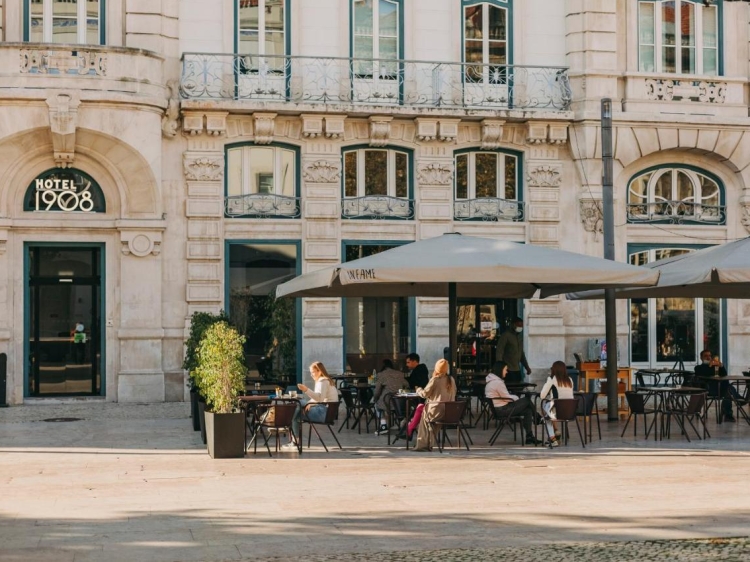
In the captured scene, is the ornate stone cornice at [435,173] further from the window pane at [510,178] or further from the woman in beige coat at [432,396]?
the woman in beige coat at [432,396]

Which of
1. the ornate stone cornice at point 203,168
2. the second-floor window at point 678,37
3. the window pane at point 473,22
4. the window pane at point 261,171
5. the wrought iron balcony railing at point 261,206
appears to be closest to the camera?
the ornate stone cornice at point 203,168

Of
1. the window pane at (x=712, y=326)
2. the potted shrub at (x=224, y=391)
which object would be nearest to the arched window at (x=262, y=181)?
the window pane at (x=712, y=326)

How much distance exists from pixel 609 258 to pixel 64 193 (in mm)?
10396

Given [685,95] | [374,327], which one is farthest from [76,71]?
[685,95]

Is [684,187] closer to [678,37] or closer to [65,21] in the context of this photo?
[678,37]

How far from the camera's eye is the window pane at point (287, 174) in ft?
78.9

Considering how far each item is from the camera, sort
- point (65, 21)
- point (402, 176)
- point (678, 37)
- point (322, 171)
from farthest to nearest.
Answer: point (678, 37) → point (402, 176) → point (322, 171) → point (65, 21)

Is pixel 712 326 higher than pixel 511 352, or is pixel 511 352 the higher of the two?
pixel 712 326

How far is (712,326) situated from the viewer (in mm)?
25922

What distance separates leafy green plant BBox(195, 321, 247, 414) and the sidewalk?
705 mm

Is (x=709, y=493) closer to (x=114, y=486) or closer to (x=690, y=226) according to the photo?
(x=114, y=486)

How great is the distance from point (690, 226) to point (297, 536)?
709 inches

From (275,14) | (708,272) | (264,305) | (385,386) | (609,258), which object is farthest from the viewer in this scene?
(275,14)

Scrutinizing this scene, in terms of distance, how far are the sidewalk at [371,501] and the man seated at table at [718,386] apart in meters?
2.23
